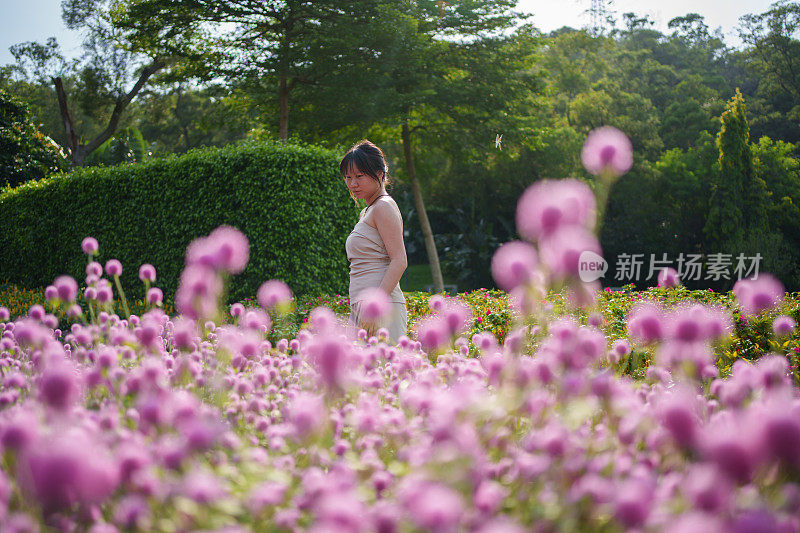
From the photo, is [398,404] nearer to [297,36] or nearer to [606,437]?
[606,437]

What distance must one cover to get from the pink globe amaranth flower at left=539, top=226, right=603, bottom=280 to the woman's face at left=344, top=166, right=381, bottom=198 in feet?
7.93

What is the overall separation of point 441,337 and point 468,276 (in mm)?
19902

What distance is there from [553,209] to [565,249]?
0.09 metres

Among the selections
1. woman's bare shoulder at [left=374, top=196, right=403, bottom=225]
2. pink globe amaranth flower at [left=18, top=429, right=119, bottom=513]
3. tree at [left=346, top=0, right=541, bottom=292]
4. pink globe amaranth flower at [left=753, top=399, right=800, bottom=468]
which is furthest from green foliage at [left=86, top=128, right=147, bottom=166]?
pink globe amaranth flower at [left=753, top=399, right=800, bottom=468]

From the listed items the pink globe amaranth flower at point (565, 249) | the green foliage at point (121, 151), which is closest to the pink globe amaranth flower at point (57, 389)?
the pink globe amaranth flower at point (565, 249)

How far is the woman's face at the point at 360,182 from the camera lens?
11.7ft

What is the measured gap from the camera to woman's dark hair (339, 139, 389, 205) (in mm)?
3557

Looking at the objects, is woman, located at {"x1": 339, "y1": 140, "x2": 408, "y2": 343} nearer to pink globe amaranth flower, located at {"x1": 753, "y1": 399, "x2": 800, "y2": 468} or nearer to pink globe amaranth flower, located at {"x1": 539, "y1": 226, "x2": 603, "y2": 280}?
pink globe amaranth flower, located at {"x1": 539, "y1": 226, "x2": 603, "y2": 280}

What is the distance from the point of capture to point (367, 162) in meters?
3.56

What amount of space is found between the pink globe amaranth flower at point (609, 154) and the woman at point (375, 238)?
6.71 feet

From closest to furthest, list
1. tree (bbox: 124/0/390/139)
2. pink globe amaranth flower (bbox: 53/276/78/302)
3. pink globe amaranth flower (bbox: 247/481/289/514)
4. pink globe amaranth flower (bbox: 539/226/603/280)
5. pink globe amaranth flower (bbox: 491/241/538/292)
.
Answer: pink globe amaranth flower (bbox: 247/481/289/514)
pink globe amaranth flower (bbox: 539/226/603/280)
pink globe amaranth flower (bbox: 491/241/538/292)
pink globe amaranth flower (bbox: 53/276/78/302)
tree (bbox: 124/0/390/139)

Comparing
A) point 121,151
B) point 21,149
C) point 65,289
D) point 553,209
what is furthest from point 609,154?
point 121,151

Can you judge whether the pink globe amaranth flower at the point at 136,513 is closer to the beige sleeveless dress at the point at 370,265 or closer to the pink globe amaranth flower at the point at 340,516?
the pink globe amaranth flower at the point at 340,516

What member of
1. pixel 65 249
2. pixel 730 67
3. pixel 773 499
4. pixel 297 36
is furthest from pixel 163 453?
pixel 730 67
